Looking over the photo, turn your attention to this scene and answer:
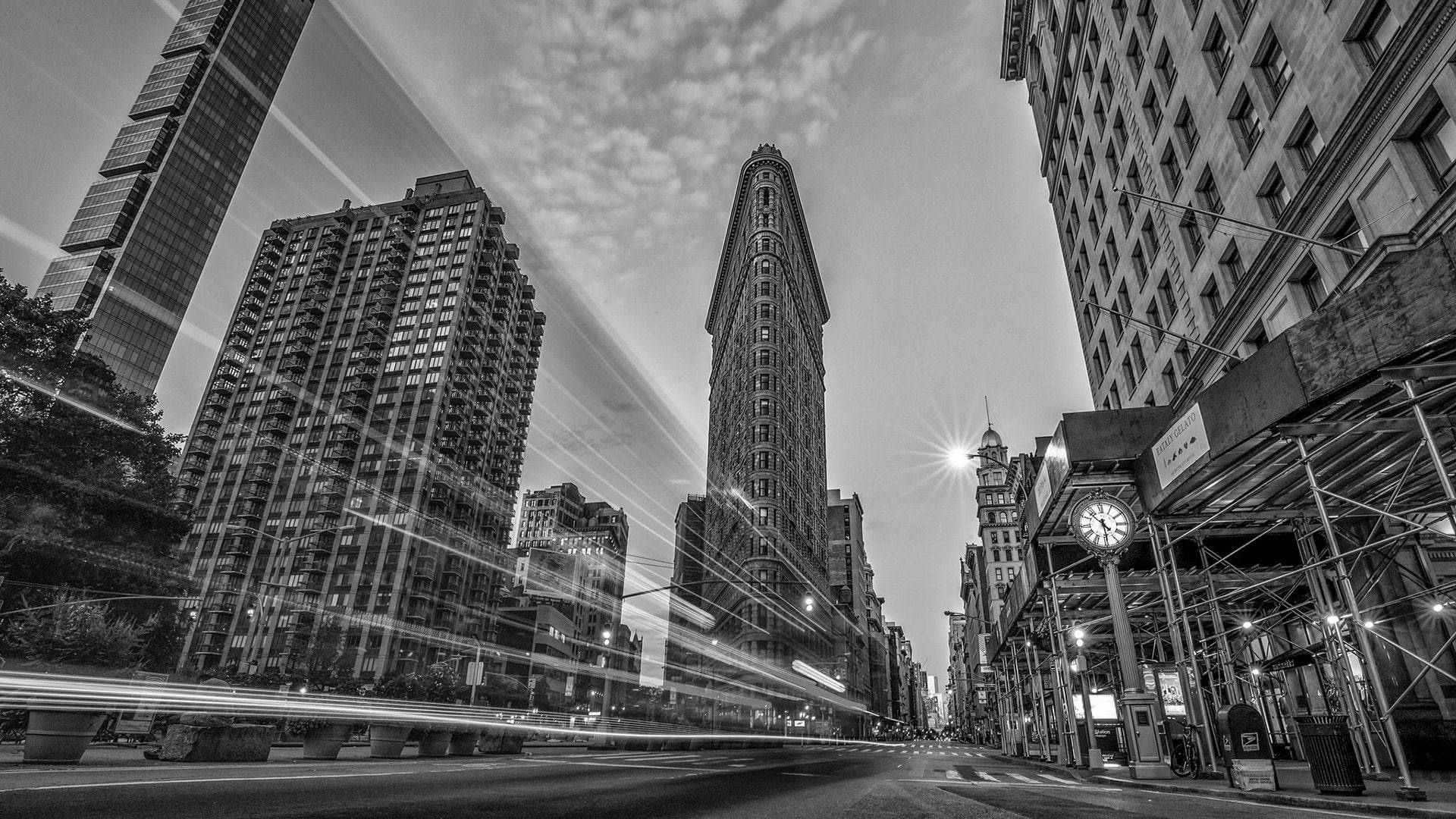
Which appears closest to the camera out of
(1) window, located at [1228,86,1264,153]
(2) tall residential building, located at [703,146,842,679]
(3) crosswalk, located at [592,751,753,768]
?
(3) crosswalk, located at [592,751,753,768]

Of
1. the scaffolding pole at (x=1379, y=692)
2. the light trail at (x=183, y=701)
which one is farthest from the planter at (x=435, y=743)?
the scaffolding pole at (x=1379, y=692)

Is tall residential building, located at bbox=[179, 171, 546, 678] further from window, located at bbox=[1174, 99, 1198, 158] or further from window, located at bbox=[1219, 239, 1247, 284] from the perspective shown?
window, located at bbox=[1174, 99, 1198, 158]

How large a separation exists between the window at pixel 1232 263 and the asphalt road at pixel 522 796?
63.5 ft

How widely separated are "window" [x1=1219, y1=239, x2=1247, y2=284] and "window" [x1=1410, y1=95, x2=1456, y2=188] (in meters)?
7.55

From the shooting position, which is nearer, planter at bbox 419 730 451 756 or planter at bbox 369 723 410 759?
planter at bbox 369 723 410 759

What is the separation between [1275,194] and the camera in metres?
21.4

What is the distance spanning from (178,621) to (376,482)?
5966 cm

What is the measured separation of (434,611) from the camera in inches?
3671

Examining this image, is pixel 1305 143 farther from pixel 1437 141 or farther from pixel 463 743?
pixel 463 743

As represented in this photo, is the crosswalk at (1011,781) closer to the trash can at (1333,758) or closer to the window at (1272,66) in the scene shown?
the trash can at (1333,758)

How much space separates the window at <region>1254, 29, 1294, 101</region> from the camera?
2023 centimetres

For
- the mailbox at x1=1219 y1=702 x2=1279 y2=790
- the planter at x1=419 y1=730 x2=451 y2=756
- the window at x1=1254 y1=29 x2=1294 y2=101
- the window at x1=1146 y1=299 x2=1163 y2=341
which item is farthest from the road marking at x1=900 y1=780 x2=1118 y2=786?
the window at x1=1146 y1=299 x2=1163 y2=341

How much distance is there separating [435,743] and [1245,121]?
1301 inches

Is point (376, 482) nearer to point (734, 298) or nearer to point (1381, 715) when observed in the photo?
point (734, 298)
